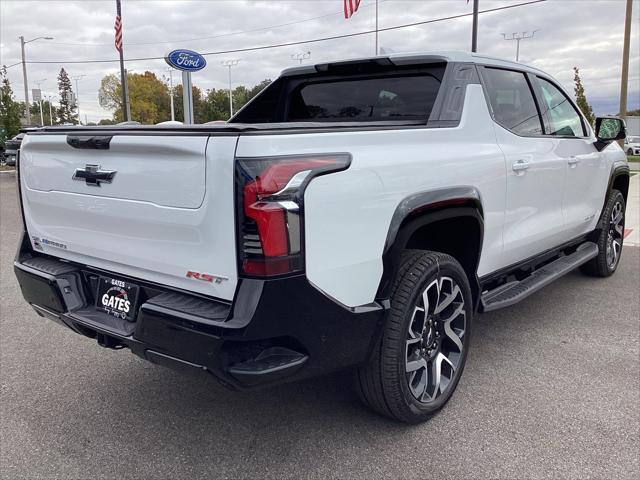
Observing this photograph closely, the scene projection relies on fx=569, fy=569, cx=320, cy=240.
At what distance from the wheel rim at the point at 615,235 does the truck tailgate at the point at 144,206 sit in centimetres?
470

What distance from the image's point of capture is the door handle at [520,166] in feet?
11.4

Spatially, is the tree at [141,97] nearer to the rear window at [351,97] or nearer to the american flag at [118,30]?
the american flag at [118,30]

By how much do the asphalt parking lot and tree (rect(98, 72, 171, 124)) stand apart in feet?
231

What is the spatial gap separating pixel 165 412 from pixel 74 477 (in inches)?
25.3

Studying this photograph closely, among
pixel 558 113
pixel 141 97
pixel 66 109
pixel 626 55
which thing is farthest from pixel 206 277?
pixel 66 109

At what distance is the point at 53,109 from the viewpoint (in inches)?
4080

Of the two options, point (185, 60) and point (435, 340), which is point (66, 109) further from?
point (435, 340)

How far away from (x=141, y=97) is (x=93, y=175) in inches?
3029

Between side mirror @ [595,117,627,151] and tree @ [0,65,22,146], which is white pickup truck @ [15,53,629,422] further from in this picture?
tree @ [0,65,22,146]

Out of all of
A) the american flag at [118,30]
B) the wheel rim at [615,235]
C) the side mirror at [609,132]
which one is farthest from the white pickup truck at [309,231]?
the american flag at [118,30]

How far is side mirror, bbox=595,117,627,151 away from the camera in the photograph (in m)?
4.88

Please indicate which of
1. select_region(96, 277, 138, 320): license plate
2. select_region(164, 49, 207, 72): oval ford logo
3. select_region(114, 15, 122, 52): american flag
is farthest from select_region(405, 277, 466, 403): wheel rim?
select_region(114, 15, 122, 52): american flag

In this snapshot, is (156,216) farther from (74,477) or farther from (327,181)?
(74,477)

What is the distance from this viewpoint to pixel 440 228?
10.5 ft
